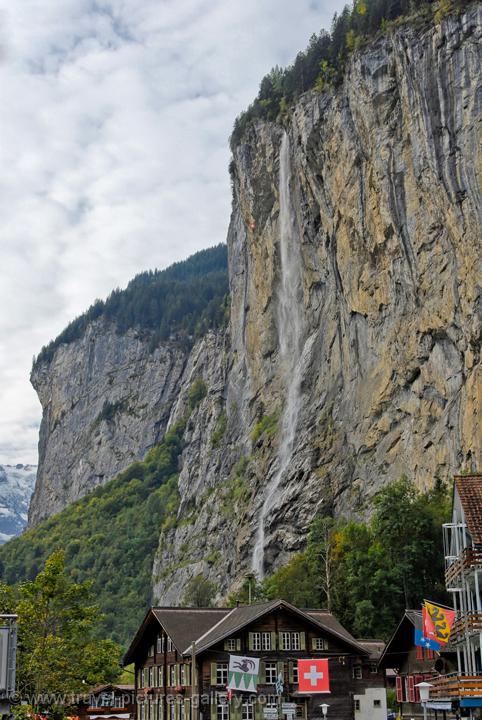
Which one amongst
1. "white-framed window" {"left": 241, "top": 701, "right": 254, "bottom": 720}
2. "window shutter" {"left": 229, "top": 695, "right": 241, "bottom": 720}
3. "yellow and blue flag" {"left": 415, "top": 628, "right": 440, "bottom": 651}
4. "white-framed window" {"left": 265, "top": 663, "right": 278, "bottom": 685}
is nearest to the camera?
"yellow and blue flag" {"left": 415, "top": 628, "right": 440, "bottom": 651}

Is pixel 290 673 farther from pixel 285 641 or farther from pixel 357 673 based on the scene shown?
pixel 357 673

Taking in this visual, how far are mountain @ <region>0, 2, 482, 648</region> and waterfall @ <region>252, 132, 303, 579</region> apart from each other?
31 cm

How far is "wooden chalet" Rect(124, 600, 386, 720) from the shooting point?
54188 millimetres

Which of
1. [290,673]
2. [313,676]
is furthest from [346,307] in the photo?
[313,676]

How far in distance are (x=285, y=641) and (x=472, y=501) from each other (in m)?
19.6

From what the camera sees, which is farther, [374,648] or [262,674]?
[374,648]

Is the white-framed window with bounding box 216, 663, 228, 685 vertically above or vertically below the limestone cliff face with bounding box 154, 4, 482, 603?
below

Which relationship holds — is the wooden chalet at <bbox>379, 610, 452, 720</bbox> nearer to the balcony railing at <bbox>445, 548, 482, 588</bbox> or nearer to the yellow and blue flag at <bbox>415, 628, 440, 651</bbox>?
the yellow and blue flag at <bbox>415, 628, 440, 651</bbox>

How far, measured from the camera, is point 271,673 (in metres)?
56.0

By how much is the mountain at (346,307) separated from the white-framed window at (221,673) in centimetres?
2922

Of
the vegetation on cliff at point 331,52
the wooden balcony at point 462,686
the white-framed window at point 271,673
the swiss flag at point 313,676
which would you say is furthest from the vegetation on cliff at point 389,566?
the vegetation on cliff at point 331,52

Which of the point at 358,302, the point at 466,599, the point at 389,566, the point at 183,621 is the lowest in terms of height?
the point at 183,621

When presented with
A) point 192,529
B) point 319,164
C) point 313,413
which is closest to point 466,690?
point 313,413

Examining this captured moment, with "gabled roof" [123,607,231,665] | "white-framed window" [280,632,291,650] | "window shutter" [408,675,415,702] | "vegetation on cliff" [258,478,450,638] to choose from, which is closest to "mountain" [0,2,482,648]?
"vegetation on cliff" [258,478,450,638]
